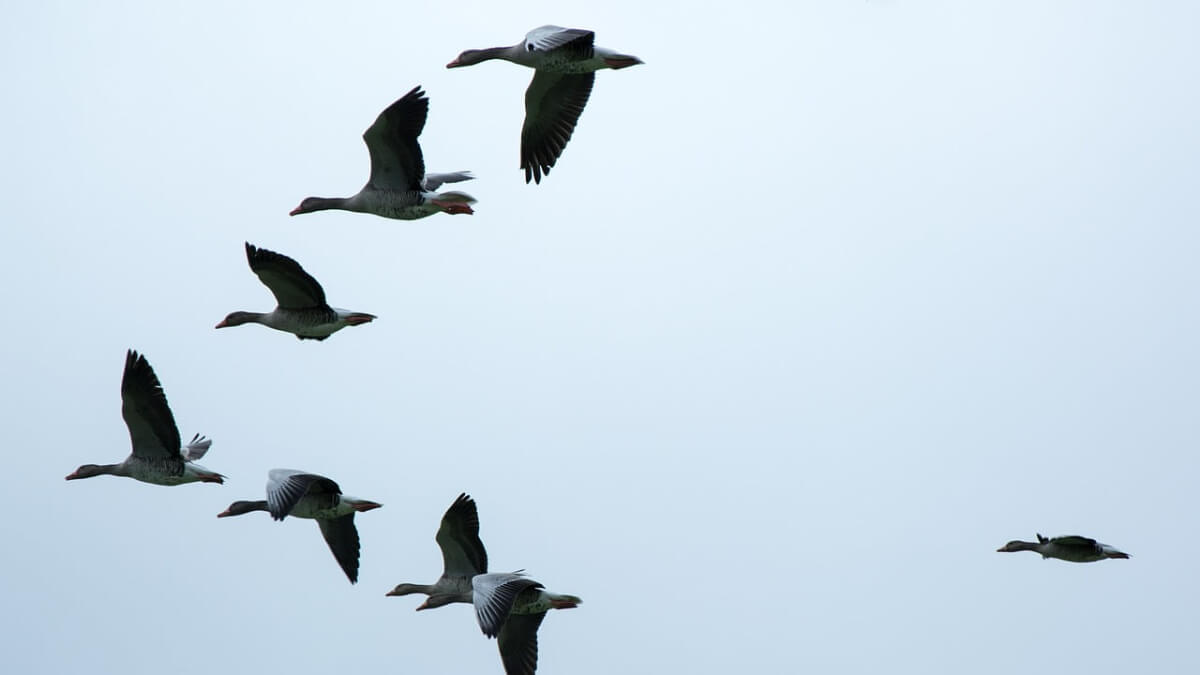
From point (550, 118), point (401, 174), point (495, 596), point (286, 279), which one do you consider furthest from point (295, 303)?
point (495, 596)

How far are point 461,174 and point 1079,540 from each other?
9.95 metres

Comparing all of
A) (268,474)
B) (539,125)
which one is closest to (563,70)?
(539,125)

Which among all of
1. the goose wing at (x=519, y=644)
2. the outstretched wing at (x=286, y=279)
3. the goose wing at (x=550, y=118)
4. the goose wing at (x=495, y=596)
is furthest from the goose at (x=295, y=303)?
the goose wing at (x=519, y=644)

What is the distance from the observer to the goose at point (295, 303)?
2567cm

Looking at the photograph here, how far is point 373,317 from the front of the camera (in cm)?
2647

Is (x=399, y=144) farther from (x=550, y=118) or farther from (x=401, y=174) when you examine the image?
(x=550, y=118)

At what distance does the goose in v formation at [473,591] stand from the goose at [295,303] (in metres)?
2.92

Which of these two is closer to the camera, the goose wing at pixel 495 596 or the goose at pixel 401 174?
the goose wing at pixel 495 596

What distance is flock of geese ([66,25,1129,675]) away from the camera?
25.7 meters

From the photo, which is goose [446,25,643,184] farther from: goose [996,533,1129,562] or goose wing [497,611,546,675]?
goose [996,533,1129,562]

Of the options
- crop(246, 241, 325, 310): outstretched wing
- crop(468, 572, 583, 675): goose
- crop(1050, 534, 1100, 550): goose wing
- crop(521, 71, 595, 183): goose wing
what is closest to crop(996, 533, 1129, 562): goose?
crop(1050, 534, 1100, 550): goose wing

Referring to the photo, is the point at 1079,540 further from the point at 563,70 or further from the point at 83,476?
the point at 83,476

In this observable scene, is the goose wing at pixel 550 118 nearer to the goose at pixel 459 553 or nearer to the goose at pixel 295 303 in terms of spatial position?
the goose at pixel 295 303

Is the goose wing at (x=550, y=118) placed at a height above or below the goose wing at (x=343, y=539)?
above
